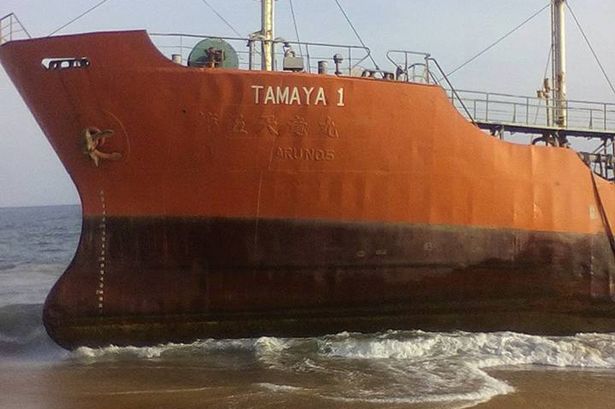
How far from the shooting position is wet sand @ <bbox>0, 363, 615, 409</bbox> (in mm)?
7449

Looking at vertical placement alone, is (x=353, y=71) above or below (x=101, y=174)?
above

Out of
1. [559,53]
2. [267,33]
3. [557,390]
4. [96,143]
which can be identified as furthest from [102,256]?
[559,53]

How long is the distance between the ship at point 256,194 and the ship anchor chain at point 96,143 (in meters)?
0.02

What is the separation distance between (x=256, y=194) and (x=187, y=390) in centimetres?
277

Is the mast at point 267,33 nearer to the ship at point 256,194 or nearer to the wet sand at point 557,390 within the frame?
the ship at point 256,194

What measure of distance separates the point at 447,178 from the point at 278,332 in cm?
331

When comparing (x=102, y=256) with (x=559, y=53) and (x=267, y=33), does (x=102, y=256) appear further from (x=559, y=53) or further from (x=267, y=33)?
(x=559, y=53)

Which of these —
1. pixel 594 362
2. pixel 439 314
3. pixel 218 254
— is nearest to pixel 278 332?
pixel 218 254

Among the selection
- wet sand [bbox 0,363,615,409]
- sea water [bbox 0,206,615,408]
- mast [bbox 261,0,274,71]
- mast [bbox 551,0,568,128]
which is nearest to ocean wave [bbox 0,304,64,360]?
sea water [bbox 0,206,615,408]

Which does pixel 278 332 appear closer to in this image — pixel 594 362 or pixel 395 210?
pixel 395 210

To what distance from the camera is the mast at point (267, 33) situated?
33.4ft

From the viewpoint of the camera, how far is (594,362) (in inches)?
373

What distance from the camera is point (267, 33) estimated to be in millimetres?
10312

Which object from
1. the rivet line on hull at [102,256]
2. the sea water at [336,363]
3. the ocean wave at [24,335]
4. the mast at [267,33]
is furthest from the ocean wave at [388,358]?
the mast at [267,33]
